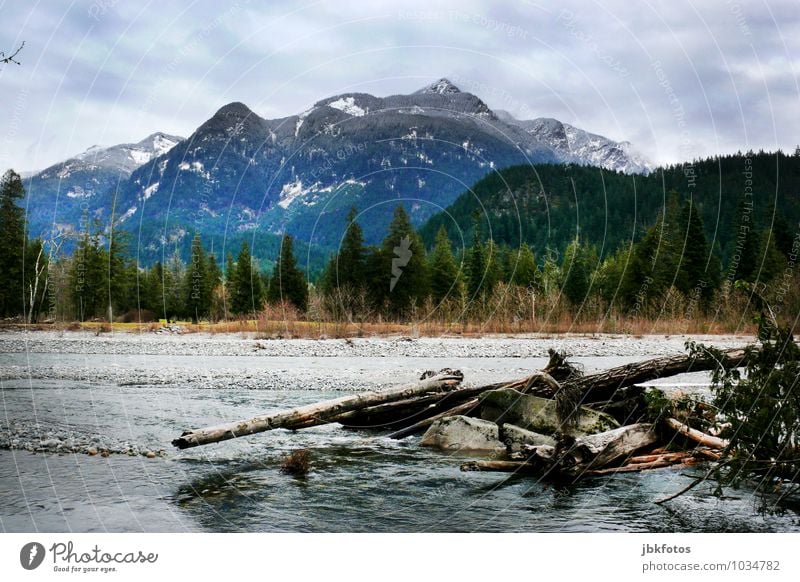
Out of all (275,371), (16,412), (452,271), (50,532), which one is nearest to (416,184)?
(452,271)

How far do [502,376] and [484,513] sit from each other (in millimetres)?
7505

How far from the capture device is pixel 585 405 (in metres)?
6.64

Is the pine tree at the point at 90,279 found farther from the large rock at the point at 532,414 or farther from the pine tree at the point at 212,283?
the large rock at the point at 532,414

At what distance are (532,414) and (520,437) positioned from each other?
366 millimetres

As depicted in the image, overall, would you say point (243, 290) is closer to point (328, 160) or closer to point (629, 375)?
point (328, 160)

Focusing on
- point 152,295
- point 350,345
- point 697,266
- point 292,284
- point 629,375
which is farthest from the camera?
point 152,295

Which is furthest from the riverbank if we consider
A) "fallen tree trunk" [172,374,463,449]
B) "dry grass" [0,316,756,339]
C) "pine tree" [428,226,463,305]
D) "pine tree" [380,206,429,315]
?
"fallen tree trunk" [172,374,463,449]

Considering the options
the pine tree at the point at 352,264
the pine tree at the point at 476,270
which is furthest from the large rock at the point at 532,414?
the pine tree at the point at 476,270

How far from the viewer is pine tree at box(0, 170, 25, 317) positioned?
30.9 ft

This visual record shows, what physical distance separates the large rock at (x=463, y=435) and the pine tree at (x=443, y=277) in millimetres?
10476

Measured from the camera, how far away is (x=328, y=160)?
1522 centimetres

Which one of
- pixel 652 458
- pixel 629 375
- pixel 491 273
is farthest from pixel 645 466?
pixel 491 273

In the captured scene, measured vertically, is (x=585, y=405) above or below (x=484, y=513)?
above
